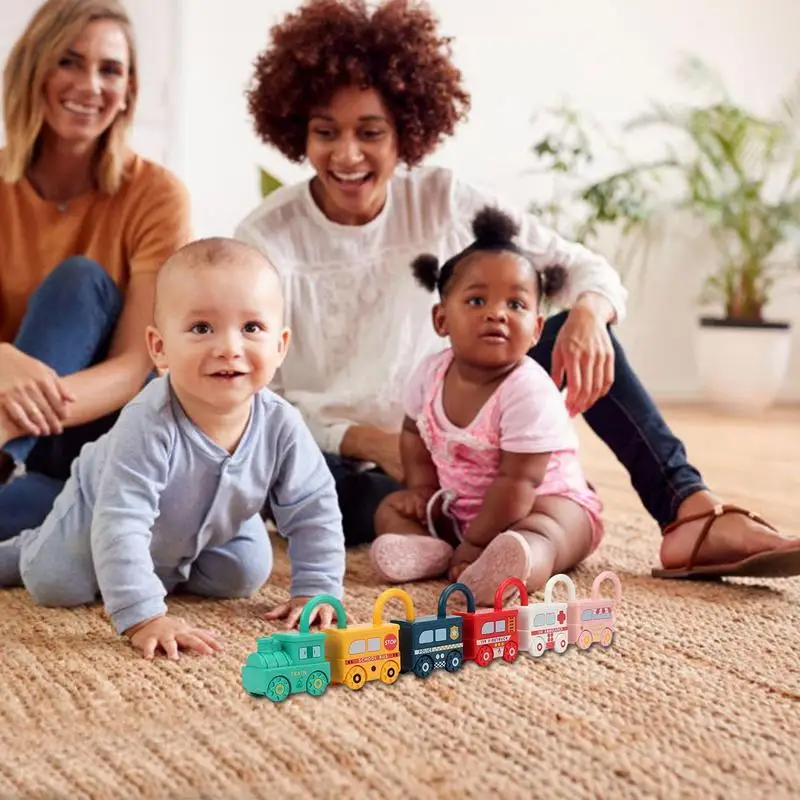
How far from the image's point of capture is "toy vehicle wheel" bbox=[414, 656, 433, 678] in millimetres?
1229

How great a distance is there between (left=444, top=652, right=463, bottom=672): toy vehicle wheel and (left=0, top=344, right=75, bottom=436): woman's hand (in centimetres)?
80

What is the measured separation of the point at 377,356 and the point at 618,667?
92 centimetres

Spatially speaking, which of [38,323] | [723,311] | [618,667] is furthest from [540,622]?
[723,311]

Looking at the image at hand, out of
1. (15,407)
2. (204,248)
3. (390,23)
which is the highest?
(390,23)

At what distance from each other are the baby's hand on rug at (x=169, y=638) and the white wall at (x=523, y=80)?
9.12ft

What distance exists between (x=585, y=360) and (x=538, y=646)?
62cm

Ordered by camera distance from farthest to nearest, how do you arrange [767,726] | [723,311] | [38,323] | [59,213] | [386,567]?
[723,311]
[59,213]
[38,323]
[386,567]
[767,726]

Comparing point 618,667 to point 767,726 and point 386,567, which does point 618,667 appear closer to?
point 767,726

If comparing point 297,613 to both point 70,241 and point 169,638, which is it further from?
point 70,241

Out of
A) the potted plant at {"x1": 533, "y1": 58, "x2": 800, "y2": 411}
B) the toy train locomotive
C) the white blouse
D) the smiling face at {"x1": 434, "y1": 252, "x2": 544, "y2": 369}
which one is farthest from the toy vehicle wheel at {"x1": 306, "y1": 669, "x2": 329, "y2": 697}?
the potted plant at {"x1": 533, "y1": 58, "x2": 800, "y2": 411}

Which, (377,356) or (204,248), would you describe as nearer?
(204,248)

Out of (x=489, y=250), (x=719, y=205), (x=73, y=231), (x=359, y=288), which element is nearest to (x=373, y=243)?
(x=359, y=288)

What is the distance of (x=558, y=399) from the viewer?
1744mm

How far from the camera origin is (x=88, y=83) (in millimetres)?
1912
